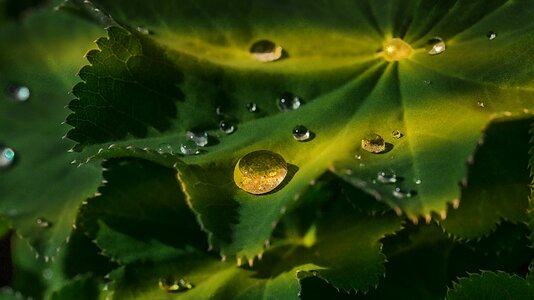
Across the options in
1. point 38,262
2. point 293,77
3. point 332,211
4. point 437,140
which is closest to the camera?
point 437,140

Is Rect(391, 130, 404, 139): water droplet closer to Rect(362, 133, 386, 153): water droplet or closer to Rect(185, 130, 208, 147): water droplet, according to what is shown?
Rect(362, 133, 386, 153): water droplet

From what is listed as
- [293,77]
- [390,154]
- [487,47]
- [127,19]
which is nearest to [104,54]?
[127,19]

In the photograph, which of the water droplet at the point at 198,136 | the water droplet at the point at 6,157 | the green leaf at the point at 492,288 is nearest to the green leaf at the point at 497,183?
the green leaf at the point at 492,288

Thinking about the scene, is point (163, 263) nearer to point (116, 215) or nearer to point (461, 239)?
point (116, 215)

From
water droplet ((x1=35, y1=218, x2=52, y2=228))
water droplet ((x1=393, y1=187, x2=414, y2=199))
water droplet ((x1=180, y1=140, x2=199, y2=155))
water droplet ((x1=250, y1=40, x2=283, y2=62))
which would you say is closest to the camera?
water droplet ((x1=393, y1=187, x2=414, y2=199))

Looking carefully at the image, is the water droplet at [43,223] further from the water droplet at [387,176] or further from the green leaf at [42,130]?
the water droplet at [387,176]

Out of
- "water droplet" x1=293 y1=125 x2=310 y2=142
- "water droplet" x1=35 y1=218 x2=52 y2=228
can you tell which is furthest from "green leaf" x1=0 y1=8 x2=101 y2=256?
"water droplet" x1=293 y1=125 x2=310 y2=142

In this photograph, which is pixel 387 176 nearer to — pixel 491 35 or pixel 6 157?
pixel 491 35
